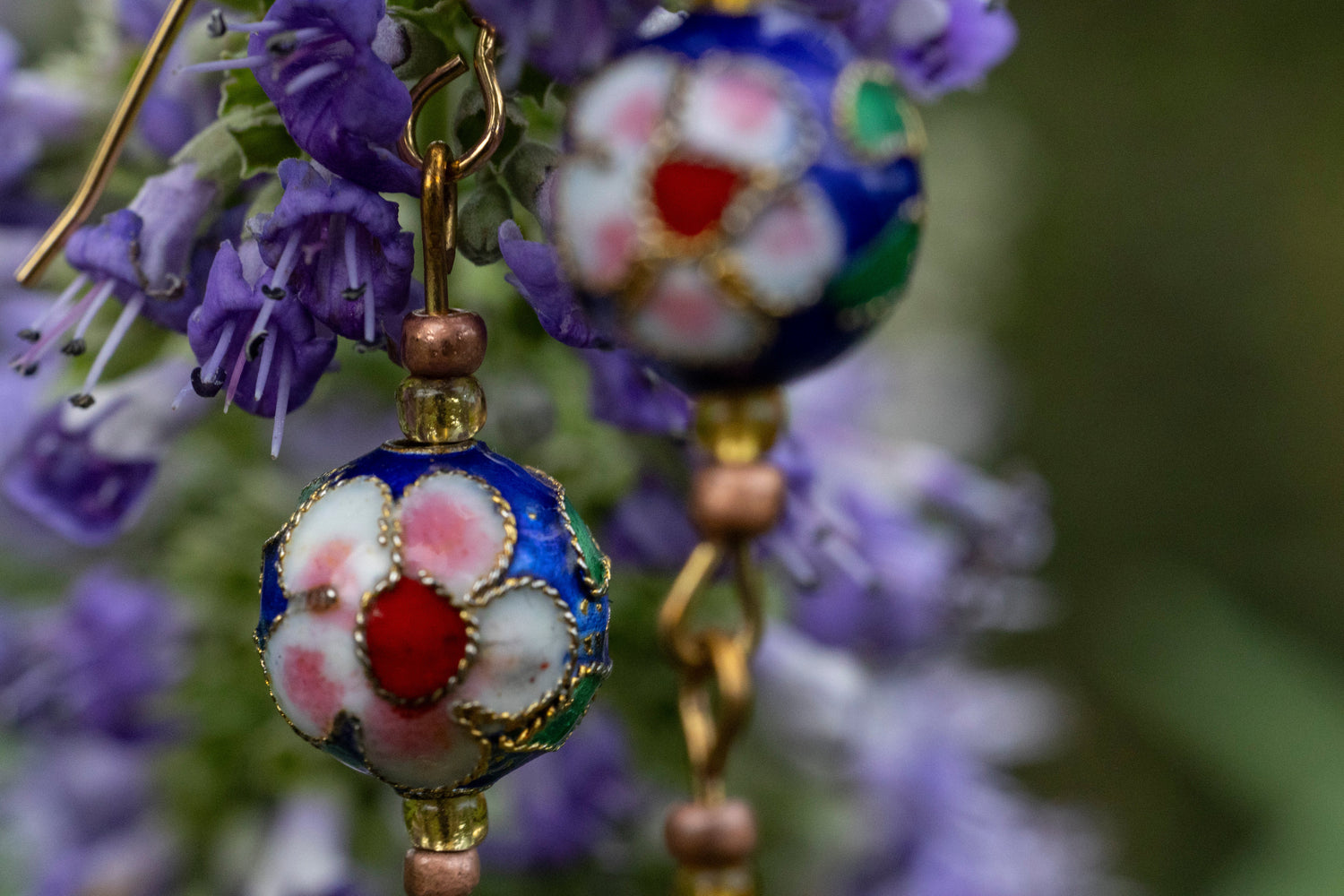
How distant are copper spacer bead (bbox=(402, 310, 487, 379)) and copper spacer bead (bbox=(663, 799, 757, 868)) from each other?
15cm

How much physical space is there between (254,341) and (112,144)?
0.10 m

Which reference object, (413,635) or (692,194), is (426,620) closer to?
(413,635)

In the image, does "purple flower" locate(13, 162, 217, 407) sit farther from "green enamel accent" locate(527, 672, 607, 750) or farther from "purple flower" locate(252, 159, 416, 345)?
"green enamel accent" locate(527, 672, 607, 750)

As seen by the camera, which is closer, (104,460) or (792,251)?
(792,251)

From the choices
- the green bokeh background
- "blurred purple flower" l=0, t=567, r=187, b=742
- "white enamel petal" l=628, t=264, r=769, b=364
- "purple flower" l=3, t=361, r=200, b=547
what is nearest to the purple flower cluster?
"blurred purple flower" l=0, t=567, r=187, b=742

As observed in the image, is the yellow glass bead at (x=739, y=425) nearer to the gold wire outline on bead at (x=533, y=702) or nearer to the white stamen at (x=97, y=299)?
the gold wire outline on bead at (x=533, y=702)

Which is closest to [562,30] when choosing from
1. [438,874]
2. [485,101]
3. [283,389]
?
[485,101]

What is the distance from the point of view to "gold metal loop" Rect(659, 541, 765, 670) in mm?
361

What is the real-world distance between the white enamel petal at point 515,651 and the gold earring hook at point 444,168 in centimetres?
9

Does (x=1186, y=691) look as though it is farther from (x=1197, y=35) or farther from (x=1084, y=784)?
(x=1197, y=35)

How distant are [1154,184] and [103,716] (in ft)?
5.40

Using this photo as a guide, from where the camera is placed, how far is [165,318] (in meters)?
0.46

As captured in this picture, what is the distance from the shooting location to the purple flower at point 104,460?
0.53 meters

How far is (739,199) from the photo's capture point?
30 centimetres
